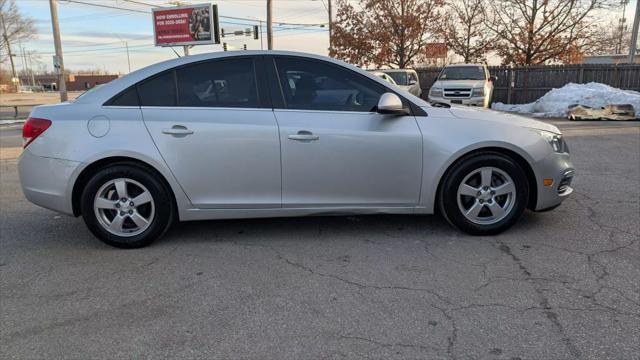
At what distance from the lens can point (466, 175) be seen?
13.8 feet

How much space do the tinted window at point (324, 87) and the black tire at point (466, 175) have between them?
0.93 meters

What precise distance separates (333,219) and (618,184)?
154 inches

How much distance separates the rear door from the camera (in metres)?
4.02

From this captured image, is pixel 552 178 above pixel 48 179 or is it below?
below

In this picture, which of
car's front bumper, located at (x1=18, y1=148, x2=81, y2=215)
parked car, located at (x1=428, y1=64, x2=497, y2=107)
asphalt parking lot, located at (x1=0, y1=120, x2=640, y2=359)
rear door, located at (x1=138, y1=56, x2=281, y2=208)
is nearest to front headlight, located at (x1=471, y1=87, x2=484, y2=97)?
parked car, located at (x1=428, y1=64, x2=497, y2=107)

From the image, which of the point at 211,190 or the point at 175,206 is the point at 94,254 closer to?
the point at 175,206

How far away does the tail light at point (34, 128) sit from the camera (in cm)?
405

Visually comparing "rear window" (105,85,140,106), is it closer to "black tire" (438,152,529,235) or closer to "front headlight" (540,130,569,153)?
"black tire" (438,152,529,235)

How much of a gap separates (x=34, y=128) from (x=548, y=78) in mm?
21261

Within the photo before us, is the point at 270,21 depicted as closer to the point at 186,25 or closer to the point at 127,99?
the point at 186,25

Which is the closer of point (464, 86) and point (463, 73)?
point (464, 86)

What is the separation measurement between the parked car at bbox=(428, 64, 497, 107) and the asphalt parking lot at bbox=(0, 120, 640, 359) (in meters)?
11.5

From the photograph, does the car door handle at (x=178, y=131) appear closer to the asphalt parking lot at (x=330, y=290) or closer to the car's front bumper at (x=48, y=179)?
the car's front bumper at (x=48, y=179)

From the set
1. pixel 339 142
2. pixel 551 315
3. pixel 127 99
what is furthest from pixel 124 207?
pixel 551 315
